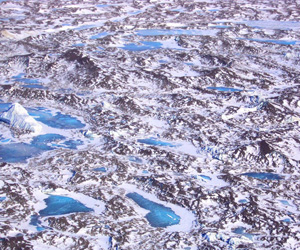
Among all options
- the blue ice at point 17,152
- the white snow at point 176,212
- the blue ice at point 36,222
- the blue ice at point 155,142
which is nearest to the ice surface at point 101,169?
the white snow at point 176,212

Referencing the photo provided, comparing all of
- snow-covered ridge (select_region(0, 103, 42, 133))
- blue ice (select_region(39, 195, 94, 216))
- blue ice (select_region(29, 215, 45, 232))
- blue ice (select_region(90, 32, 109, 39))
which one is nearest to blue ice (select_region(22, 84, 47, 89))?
snow-covered ridge (select_region(0, 103, 42, 133))

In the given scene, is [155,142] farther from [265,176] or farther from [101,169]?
[265,176]

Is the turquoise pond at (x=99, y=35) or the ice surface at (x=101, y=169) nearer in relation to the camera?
the ice surface at (x=101, y=169)

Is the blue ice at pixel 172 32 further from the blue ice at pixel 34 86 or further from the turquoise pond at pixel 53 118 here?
the turquoise pond at pixel 53 118

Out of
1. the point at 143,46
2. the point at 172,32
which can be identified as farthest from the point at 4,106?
the point at 172,32

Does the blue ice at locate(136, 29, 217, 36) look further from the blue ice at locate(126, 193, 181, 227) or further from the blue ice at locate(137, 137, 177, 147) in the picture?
the blue ice at locate(126, 193, 181, 227)

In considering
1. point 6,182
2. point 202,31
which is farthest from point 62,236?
point 202,31

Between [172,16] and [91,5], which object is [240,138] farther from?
[91,5]
